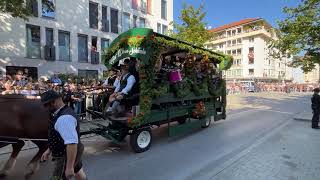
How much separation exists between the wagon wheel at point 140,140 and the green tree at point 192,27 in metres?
16.1

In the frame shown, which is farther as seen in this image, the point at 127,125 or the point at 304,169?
the point at 127,125

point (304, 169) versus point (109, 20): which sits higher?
point (109, 20)

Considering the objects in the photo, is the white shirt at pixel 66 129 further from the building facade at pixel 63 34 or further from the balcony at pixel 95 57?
the balcony at pixel 95 57

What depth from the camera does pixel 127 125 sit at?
23.6ft

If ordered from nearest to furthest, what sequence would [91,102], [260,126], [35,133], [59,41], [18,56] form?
[35,133], [91,102], [260,126], [18,56], [59,41]

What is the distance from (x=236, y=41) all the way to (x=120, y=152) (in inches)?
3143

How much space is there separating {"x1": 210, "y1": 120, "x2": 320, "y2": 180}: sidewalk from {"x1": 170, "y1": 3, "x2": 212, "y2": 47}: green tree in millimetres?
14513

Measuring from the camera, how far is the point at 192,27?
23.7 m

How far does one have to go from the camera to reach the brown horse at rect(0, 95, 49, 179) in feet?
16.4

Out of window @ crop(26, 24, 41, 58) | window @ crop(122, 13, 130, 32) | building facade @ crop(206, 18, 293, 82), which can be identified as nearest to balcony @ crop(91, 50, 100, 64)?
window @ crop(122, 13, 130, 32)

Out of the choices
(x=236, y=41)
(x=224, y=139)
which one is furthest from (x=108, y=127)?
(x=236, y=41)

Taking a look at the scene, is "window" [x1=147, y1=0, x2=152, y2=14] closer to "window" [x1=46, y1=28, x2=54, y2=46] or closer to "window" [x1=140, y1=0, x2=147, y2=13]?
"window" [x1=140, y1=0, x2=147, y2=13]

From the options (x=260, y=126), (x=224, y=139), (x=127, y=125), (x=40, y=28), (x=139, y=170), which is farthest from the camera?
(x=40, y=28)

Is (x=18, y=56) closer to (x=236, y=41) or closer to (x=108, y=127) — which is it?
(x=108, y=127)
